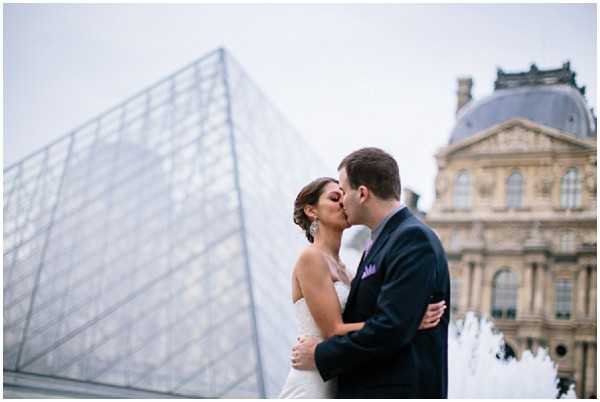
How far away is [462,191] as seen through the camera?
1345 inches

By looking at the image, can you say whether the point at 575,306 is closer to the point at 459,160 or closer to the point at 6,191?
the point at 459,160

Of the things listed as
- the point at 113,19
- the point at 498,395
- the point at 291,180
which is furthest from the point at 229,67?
the point at 498,395

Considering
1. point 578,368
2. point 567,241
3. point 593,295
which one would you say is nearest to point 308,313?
point 578,368

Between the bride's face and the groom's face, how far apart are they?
0.13 m

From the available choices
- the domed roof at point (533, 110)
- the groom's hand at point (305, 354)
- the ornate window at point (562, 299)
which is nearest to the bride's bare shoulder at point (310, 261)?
the groom's hand at point (305, 354)

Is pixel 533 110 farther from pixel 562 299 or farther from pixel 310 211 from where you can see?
pixel 310 211

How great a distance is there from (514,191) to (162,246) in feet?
63.7

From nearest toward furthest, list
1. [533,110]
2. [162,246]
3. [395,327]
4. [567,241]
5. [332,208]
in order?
1. [395,327]
2. [332,208]
3. [162,246]
4. [567,241]
5. [533,110]

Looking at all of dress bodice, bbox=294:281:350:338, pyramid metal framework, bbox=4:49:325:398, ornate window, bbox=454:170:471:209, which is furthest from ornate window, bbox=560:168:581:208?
dress bodice, bbox=294:281:350:338

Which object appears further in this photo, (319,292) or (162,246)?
(162,246)

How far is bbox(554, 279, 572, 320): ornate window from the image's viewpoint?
3088cm

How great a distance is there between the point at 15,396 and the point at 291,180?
39.9 feet

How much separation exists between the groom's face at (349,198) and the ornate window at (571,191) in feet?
103

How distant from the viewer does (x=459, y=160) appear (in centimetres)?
3450
